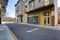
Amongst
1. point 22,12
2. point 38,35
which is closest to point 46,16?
point 38,35

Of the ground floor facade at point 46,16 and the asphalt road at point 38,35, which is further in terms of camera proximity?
the ground floor facade at point 46,16

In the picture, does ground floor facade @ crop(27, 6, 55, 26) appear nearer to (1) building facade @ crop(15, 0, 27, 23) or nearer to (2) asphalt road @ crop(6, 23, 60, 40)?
(2) asphalt road @ crop(6, 23, 60, 40)

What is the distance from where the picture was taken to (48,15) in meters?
32.7

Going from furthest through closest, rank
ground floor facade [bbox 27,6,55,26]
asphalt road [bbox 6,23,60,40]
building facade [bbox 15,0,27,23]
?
1. building facade [bbox 15,0,27,23]
2. ground floor facade [bbox 27,6,55,26]
3. asphalt road [bbox 6,23,60,40]

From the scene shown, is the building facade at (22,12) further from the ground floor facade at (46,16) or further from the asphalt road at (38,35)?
the asphalt road at (38,35)

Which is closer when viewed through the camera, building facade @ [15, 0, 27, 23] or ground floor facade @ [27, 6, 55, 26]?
ground floor facade @ [27, 6, 55, 26]

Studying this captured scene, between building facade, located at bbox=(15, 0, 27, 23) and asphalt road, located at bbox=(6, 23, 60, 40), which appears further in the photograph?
building facade, located at bbox=(15, 0, 27, 23)

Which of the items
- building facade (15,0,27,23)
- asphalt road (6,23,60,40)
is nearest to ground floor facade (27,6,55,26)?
asphalt road (6,23,60,40)

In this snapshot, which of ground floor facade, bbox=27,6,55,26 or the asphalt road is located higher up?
ground floor facade, bbox=27,6,55,26

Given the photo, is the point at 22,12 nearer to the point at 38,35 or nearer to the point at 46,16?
the point at 46,16

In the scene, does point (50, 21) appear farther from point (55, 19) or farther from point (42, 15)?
point (42, 15)

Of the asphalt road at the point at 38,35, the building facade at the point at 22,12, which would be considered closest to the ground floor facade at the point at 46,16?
the asphalt road at the point at 38,35

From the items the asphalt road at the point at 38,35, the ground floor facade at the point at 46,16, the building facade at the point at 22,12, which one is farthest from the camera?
the building facade at the point at 22,12

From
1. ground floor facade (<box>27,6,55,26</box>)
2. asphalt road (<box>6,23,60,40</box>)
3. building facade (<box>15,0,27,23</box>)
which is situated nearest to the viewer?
asphalt road (<box>6,23,60,40</box>)
